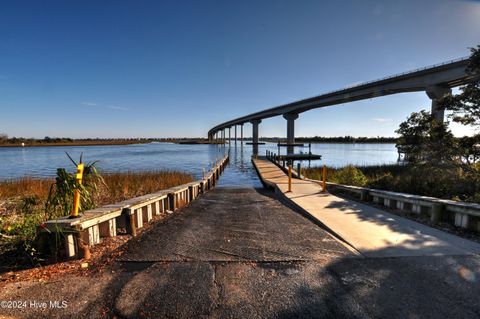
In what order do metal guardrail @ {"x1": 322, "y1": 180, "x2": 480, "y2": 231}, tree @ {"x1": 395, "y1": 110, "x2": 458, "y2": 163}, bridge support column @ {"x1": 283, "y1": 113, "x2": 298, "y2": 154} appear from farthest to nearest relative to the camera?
bridge support column @ {"x1": 283, "y1": 113, "x2": 298, "y2": 154} → tree @ {"x1": 395, "y1": 110, "x2": 458, "y2": 163} → metal guardrail @ {"x1": 322, "y1": 180, "x2": 480, "y2": 231}

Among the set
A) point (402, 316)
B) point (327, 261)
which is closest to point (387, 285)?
point (402, 316)

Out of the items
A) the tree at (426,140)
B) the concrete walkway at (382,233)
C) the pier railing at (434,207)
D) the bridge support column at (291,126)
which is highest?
the bridge support column at (291,126)

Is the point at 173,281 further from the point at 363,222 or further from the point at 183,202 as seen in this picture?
the point at 183,202

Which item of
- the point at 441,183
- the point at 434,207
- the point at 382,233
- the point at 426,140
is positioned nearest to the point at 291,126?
the point at 426,140

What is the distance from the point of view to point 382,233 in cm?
529

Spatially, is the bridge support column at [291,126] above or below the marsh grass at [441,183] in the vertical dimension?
above

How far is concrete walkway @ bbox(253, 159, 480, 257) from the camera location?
4.39 metres

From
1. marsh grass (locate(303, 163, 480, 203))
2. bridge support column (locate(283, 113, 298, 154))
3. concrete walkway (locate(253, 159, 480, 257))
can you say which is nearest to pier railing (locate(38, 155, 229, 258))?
concrete walkway (locate(253, 159, 480, 257))

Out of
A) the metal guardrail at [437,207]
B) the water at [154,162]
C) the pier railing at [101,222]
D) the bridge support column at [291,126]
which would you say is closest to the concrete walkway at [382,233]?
the metal guardrail at [437,207]

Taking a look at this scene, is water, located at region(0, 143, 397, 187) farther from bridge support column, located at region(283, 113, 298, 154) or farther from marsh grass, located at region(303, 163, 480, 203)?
marsh grass, located at region(303, 163, 480, 203)

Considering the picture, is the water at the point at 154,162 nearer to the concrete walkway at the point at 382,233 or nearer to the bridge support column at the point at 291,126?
the bridge support column at the point at 291,126

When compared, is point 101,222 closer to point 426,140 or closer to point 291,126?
point 426,140

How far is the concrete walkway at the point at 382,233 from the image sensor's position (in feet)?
14.4

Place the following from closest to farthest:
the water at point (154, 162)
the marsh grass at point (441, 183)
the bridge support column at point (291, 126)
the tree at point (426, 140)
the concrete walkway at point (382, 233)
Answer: the concrete walkway at point (382, 233)
the marsh grass at point (441, 183)
the tree at point (426, 140)
the water at point (154, 162)
the bridge support column at point (291, 126)
